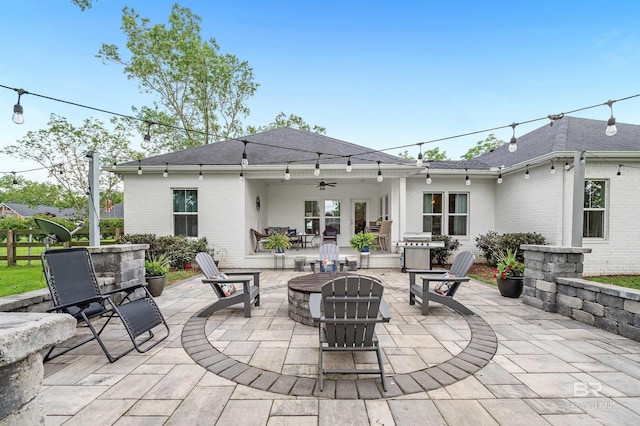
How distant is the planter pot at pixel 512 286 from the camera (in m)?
4.82

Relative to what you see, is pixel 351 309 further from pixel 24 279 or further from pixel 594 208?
pixel 594 208

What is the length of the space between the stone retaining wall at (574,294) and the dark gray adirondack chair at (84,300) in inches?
221

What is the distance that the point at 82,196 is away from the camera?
1384 cm

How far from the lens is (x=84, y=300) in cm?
274

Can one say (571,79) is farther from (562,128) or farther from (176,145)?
(176,145)

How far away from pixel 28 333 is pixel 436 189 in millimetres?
9410

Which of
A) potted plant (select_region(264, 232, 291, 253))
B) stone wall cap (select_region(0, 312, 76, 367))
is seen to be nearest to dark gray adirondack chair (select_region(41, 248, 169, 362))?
stone wall cap (select_region(0, 312, 76, 367))

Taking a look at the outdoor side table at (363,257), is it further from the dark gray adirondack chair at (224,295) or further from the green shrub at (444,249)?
the dark gray adirondack chair at (224,295)

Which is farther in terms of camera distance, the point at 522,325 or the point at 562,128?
the point at 562,128

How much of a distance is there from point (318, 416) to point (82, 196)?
57.8 feet

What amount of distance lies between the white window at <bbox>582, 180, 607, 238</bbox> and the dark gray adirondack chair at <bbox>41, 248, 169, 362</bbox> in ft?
32.6

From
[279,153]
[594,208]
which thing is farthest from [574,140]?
[279,153]

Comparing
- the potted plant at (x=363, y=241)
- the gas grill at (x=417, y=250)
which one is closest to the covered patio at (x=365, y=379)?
the gas grill at (x=417, y=250)

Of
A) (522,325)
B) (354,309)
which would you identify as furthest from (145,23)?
(522,325)
